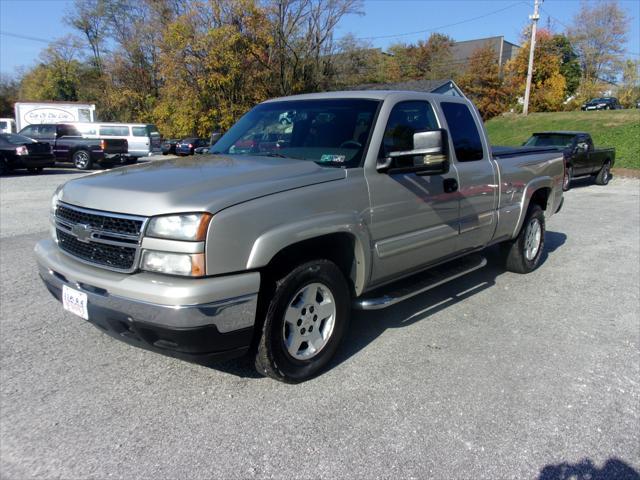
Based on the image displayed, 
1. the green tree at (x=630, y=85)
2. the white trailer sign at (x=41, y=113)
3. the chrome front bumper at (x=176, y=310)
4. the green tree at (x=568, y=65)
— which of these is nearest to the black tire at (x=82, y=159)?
the white trailer sign at (x=41, y=113)

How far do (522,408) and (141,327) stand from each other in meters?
2.33

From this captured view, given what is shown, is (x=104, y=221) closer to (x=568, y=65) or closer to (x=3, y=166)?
(x=3, y=166)

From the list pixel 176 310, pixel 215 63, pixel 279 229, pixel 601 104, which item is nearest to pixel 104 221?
pixel 176 310

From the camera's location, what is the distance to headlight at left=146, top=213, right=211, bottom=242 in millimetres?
2719

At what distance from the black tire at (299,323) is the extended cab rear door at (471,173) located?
5.34 ft

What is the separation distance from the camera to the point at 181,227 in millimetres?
2738

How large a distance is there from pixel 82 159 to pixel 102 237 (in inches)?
767

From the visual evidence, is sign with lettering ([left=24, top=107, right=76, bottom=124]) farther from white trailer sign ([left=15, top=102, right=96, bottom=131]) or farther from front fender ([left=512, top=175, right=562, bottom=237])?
front fender ([left=512, top=175, right=562, bottom=237])

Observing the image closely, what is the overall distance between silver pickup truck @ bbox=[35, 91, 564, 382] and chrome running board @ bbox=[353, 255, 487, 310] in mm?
22

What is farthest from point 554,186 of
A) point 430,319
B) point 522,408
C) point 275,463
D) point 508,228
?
point 275,463

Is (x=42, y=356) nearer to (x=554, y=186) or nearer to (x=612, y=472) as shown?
(x=612, y=472)

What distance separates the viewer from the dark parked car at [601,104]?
4312 cm

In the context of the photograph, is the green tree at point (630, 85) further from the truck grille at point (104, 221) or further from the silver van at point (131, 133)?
the truck grille at point (104, 221)

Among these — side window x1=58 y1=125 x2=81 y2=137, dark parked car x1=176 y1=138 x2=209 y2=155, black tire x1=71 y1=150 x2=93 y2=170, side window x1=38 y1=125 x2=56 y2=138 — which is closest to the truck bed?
black tire x1=71 y1=150 x2=93 y2=170
